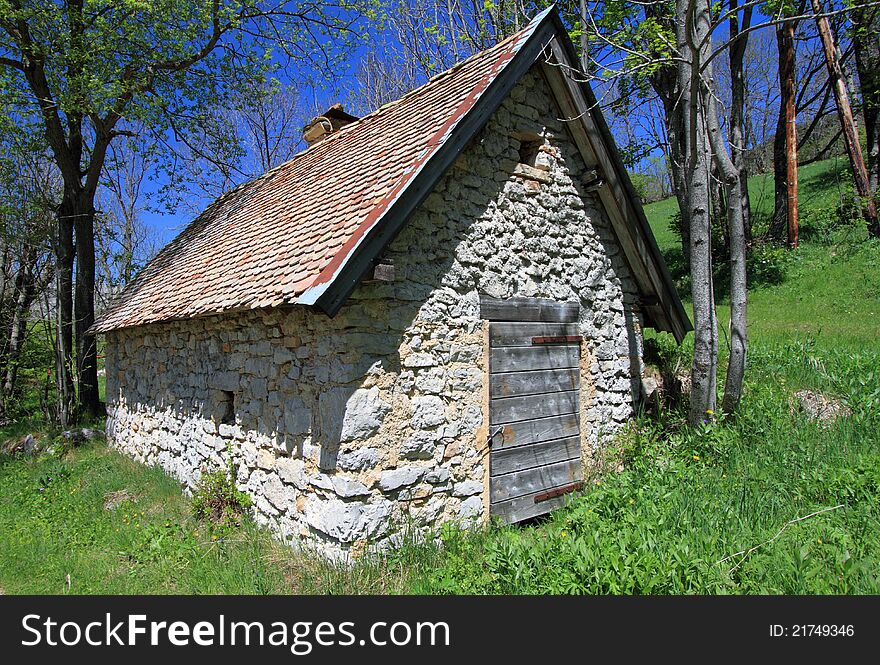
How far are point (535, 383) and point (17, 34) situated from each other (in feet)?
40.9

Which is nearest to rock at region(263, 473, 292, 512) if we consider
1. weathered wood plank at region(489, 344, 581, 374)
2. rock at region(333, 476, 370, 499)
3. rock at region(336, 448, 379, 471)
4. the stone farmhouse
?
the stone farmhouse

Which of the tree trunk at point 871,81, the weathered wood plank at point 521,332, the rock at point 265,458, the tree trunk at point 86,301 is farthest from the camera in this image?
the tree trunk at point 871,81

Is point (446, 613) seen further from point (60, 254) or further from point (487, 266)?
point (60, 254)

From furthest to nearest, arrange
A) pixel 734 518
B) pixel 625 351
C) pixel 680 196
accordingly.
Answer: pixel 680 196 < pixel 625 351 < pixel 734 518

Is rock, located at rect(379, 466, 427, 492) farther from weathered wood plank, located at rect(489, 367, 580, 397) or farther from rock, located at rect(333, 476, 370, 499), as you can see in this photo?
weathered wood plank, located at rect(489, 367, 580, 397)

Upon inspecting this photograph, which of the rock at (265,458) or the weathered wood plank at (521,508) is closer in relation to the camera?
the rock at (265,458)

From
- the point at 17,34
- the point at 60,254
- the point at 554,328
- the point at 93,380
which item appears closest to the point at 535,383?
the point at 554,328

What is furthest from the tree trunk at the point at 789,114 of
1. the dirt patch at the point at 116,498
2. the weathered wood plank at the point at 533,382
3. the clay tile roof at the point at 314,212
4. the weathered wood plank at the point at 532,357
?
the dirt patch at the point at 116,498

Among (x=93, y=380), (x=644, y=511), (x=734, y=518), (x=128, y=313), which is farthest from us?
(x=93, y=380)

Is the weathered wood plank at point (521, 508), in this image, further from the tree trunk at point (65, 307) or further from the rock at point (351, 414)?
the tree trunk at point (65, 307)

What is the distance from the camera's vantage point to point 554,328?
6016 mm

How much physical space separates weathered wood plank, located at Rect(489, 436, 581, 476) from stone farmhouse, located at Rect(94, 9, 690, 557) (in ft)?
0.06

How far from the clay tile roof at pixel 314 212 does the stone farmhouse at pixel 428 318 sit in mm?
40

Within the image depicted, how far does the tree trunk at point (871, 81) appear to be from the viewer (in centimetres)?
1511
